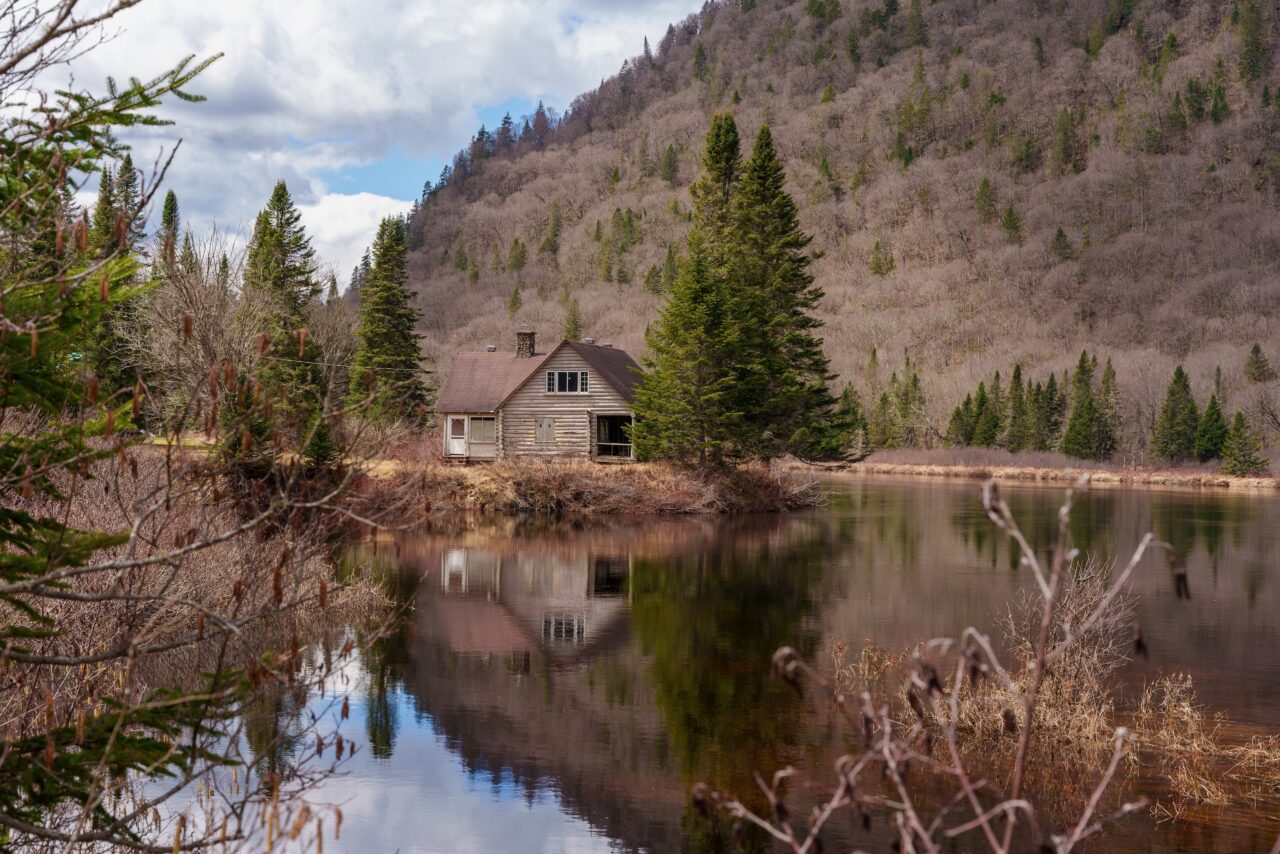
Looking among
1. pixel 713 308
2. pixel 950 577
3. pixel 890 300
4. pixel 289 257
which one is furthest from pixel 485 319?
pixel 950 577

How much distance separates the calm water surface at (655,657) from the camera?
1243 centimetres

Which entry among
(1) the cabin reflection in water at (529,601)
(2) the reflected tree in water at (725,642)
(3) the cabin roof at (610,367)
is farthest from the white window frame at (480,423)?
(2) the reflected tree in water at (725,642)

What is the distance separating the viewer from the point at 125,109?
21.3ft

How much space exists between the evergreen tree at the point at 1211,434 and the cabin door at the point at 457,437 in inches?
2895

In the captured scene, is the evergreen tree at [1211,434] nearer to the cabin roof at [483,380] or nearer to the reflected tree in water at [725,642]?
the cabin roof at [483,380]

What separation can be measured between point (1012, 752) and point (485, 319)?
17701 cm

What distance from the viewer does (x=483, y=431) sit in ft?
181

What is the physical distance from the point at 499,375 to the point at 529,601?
1280 inches

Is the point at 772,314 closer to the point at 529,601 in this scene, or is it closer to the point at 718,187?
the point at 718,187

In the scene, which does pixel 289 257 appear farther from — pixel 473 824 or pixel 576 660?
pixel 473 824

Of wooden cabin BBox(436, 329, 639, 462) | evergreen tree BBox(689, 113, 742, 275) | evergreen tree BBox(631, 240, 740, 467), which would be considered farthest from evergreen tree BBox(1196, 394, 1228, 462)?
evergreen tree BBox(631, 240, 740, 467)

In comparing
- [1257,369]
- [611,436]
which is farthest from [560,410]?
[1257,369]

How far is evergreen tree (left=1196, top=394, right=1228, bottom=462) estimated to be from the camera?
99.7 metres

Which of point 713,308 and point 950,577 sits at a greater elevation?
point 713,308
